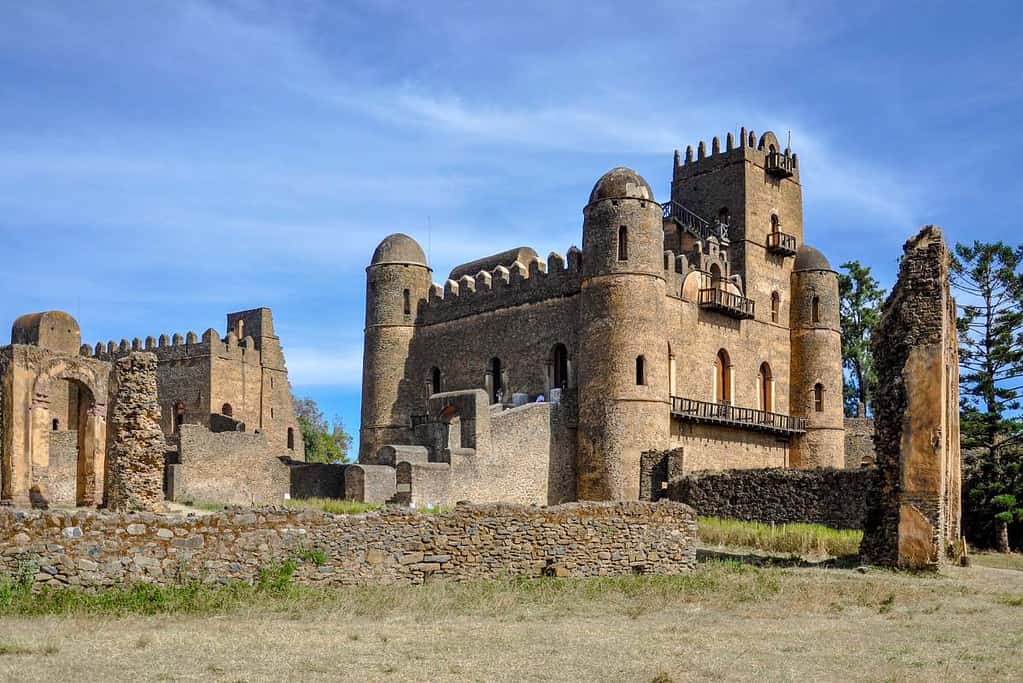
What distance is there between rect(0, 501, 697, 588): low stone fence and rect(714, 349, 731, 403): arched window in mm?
21752

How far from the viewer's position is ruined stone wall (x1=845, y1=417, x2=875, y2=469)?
43062 mm

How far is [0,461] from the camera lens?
72.8 ft

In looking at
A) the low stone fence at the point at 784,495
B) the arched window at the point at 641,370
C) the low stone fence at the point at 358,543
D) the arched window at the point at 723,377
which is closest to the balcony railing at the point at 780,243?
the arched window at the point at 723,377

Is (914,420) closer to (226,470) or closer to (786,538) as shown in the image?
(786,538)

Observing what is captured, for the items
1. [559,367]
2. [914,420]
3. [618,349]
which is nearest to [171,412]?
[559,367]

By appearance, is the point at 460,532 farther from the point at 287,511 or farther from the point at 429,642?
the point at 429,642

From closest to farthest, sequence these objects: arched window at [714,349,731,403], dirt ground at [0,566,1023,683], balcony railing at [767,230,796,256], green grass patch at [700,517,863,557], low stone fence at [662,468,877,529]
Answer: dirt ground at [0,566,1023,683], green grass patch at [700,517,863,557], low stone fence at [662,468,877,529], arched window at [714,349,731,403], balcony railing at [767,230,796,256]

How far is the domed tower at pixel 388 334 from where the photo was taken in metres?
39.0

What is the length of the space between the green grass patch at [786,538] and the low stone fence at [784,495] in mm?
2729

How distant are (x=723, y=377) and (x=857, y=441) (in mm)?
8158

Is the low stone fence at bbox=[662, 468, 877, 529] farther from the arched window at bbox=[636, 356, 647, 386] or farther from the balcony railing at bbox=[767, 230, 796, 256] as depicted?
the balcony railing at bbox=[767, 230, 796, 256]

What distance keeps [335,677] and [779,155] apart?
3561cm

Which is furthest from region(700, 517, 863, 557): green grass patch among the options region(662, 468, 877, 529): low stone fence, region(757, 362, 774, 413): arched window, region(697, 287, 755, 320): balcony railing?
region(757, 362, 774, 413): arched window

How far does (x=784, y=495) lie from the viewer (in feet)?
87.4
